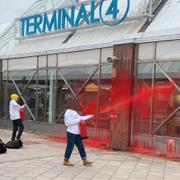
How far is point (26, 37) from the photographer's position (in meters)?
21.5

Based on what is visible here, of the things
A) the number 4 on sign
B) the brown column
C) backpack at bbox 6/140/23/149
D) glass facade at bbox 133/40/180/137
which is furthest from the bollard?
the number 4 on sign

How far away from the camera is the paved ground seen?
9.88 metres

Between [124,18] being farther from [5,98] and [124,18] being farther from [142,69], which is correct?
[5,98]

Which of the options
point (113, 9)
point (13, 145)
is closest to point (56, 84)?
point (113, 9)

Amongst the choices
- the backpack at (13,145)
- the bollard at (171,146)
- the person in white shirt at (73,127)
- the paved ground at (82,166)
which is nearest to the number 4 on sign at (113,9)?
the paved ground at (82,166)

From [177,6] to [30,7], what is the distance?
10.6m

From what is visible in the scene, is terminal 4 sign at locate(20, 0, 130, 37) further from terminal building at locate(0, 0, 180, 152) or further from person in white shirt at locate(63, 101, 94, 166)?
person in white shirt at locate(63, 101, 94, 166)

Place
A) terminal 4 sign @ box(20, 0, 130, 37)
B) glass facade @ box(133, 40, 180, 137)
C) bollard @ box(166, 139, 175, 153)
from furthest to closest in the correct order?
terminal 4 sign @ box(20, 0, 130, 37)
glass facade @ box(133, 40, 180, 137)
bollard @ box(166, 139, 175, 153)

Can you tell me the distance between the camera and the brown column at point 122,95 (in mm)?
14577

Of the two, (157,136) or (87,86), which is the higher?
(87,86)

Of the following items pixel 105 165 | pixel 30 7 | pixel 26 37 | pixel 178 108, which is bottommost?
pixel 105 165

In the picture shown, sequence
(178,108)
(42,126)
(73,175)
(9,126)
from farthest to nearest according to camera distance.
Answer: (9,126), (42,126), (178,108), (73,175)

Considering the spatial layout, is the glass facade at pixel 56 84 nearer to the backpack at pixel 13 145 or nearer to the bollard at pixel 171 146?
the backpack at pixel 13 145

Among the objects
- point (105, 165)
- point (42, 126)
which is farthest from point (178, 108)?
point (42, 126)
